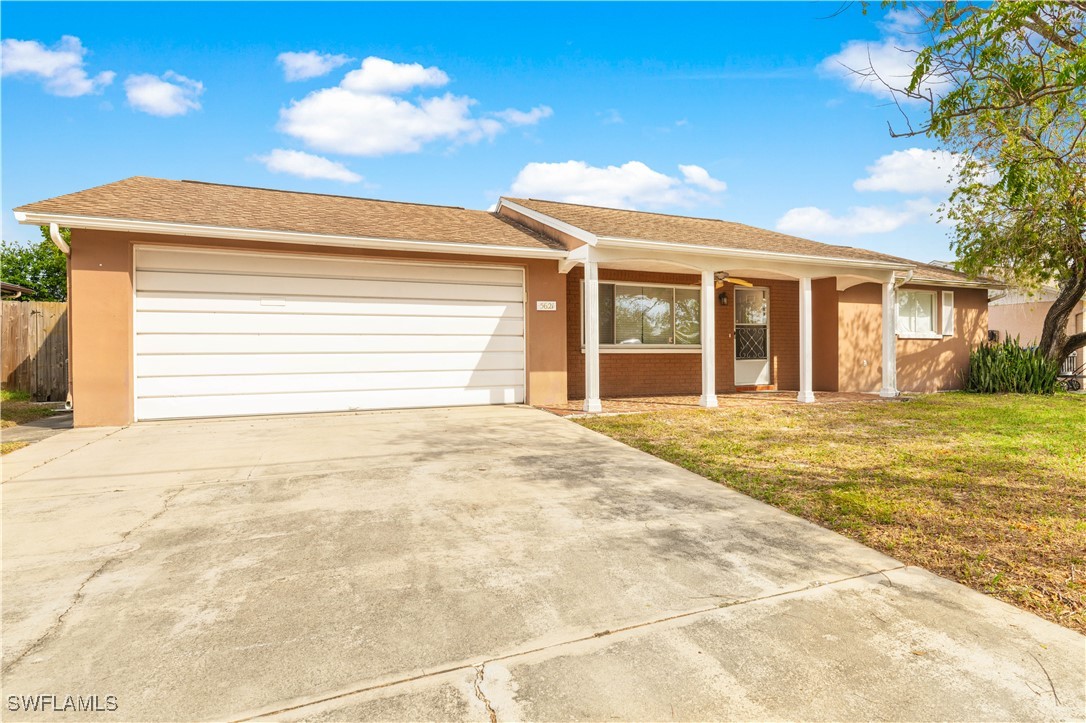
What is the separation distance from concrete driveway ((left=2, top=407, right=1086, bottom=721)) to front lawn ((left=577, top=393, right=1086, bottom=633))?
368 millimetres

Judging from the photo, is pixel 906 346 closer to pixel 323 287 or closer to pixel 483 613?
pixel 323 287

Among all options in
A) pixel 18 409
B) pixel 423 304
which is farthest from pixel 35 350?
pixel 423 304

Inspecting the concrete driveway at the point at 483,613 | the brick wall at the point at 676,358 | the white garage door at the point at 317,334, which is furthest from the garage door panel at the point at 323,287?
the concrete driveway at the point at 483,613

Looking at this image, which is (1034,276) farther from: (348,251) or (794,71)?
(348,251)

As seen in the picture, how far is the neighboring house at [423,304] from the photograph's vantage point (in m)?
7.57

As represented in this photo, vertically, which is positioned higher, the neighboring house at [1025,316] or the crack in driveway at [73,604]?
the neighboring house at [1025,316]

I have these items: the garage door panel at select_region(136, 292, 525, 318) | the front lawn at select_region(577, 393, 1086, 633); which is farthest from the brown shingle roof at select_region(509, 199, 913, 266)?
the front lawn at select_region(577, 393, 1086, 633)

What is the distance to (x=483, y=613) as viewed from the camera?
2449mm

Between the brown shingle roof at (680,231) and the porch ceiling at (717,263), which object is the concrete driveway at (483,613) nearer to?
the porch ceiling at (717,263)

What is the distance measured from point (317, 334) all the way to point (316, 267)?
1.10 meters

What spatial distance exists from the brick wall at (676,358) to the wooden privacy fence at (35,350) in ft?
35.1

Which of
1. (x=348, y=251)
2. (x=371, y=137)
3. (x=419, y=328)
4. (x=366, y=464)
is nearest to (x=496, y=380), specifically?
(x=419, y=328)

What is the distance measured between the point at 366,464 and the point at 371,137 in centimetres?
2955

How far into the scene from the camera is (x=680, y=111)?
1195cm
